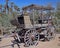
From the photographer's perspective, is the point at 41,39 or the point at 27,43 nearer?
the point at 27,43

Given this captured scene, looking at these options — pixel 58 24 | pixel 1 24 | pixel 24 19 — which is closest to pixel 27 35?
pixel 24 19

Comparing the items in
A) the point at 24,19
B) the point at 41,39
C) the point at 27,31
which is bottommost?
the point at 41,39

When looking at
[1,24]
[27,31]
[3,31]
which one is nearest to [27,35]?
[27,31]

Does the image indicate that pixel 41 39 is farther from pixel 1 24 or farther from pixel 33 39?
pixel 1 24

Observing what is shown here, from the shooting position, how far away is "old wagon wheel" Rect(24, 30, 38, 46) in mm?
10523

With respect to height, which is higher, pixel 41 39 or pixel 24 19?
pixel 24 19

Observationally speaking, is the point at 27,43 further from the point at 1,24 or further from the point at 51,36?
the point at 1,24

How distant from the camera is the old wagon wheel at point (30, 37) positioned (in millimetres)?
10523

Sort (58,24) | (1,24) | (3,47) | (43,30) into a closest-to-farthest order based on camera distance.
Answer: (3,47), (43,30), (1,24), (58,24)

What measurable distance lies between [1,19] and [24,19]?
23.1ft

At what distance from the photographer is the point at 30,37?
34.7 feet

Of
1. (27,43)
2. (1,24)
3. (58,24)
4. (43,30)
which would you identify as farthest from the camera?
(58,24)

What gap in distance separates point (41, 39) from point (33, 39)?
80.5 inches

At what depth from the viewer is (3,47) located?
391 inches
